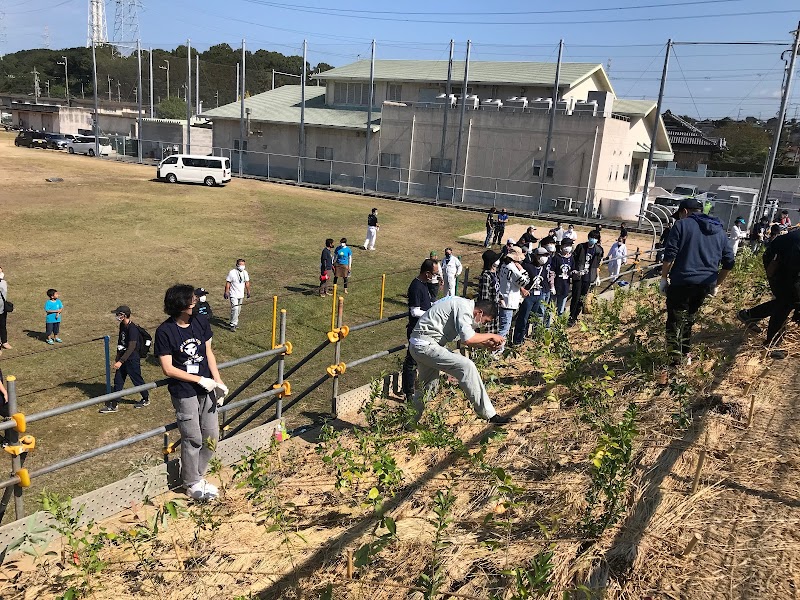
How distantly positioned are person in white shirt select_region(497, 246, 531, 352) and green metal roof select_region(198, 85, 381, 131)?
111 ft

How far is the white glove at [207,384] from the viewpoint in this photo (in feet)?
15.6

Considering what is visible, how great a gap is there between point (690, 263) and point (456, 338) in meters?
2.49

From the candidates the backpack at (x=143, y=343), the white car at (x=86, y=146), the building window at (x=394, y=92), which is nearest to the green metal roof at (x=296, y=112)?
the building window at (x=394, y=92)

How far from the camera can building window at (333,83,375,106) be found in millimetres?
46000

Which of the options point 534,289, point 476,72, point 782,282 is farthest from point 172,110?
point 782,282

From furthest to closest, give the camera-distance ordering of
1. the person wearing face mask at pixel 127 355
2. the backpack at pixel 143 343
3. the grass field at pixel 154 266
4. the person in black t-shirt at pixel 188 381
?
the backpack at pixel 143 343 < the person wearing face mask at pixel 127 355 < the grass field at pixel 154 266 < the person in black t-shirt at pixel 188 381

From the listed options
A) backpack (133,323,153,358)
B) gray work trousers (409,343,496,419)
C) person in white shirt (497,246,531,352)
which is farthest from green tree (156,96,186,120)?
gray work trousers (409,343,496,419)

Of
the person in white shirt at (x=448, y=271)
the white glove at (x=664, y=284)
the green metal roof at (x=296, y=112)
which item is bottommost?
the person in white shirt at (x=448, y=271)

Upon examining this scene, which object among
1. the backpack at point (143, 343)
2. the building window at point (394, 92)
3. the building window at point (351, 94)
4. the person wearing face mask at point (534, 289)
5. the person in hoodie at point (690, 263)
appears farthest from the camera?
the building window at point (351, 94)

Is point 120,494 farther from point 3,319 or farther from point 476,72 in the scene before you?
point 476,72

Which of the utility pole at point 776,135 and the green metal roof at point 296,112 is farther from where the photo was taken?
the green metal roof at point 296,112

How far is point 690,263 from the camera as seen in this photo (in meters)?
5.92

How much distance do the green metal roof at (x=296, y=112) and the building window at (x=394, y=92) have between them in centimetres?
129

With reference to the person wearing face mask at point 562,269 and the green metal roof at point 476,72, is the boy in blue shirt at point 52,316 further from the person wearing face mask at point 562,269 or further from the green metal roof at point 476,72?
the green metal roof at point 476,72
